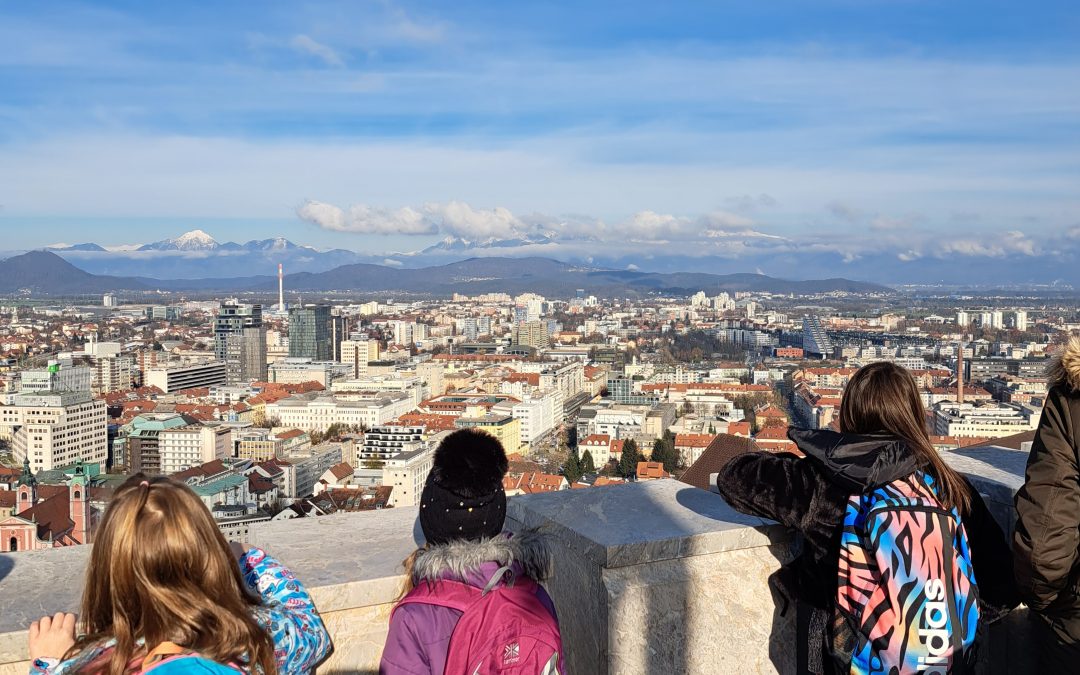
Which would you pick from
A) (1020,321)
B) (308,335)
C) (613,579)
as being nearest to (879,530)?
(613,579)

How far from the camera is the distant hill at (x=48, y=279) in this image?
111 metres

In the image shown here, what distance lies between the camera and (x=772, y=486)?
117 centimetres

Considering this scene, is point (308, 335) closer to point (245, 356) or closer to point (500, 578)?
point (245, 356)

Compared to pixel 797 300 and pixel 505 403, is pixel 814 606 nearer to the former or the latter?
pixel 505 403

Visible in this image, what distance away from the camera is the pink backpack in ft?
2.79

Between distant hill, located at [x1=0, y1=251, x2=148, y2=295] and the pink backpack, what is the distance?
4698 inches

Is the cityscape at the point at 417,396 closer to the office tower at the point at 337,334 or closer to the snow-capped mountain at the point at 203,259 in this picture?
the office tower at the point at 337,334

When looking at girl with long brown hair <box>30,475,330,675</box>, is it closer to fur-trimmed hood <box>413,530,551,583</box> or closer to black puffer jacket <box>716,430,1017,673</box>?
fur-trimmed hood <box>413,530,551,583</box>

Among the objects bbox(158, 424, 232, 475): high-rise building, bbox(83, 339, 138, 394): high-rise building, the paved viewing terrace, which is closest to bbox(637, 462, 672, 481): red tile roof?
bbox(158, 424, 232, 475): high-rise building

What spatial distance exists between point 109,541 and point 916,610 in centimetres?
89

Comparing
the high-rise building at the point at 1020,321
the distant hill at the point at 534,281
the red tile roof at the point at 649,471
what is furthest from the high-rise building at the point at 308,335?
the distant hill at the point at 534,281

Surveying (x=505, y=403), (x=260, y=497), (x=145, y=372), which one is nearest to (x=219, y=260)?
(x=145, y=372)

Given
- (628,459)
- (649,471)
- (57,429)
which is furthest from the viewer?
(57,429)

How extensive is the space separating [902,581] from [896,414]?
207mm
